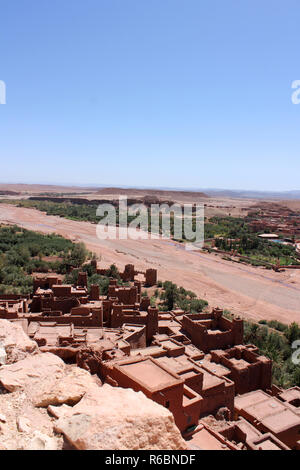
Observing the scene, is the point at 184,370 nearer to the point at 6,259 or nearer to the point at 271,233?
the point at 6,259

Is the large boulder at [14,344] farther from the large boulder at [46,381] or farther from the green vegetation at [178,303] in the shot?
the green vegetation at [178,303]

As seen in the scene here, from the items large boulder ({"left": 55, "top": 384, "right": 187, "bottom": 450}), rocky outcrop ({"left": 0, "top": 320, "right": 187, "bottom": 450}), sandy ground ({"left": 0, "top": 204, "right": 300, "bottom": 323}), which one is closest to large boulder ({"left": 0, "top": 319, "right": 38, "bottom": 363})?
rocky outcrop ({"left": 0, "top": 320, "right": 187, "bottom": 450})

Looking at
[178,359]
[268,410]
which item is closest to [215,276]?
[178,359]

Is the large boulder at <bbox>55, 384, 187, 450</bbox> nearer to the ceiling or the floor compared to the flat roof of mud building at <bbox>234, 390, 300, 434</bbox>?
nearer to the ceiling

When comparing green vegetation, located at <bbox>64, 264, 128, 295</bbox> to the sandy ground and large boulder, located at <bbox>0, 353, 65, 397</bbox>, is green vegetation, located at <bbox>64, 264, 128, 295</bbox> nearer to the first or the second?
the sandy ground

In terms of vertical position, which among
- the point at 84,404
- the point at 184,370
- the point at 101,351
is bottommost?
the point at 184,370

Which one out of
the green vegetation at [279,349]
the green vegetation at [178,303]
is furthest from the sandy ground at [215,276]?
the green vegetation at [279,349]
